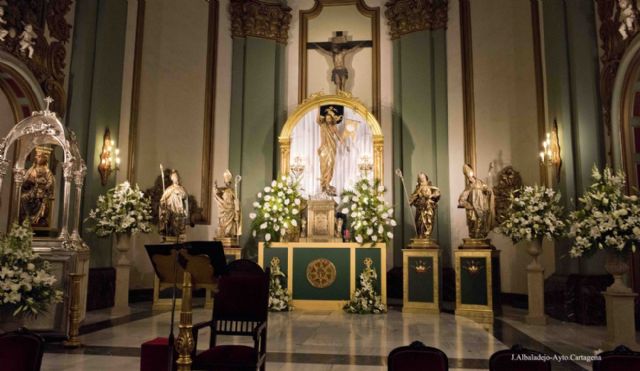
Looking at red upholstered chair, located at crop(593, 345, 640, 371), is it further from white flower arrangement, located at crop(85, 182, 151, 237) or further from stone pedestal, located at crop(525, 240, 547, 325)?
white flower arrangement, located at crop(85, 182, 151, 237)

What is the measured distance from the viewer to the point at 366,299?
923cm

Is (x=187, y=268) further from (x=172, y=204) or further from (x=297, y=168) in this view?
(x=297, y=168)

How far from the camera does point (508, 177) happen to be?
10648mm

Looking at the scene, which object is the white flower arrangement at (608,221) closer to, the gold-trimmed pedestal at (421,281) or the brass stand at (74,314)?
the gold-trimmed pedestal at (421,281)

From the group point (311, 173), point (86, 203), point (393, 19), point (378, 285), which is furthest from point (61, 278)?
point (393, 19)


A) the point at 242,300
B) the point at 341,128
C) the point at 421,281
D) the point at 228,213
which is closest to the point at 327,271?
the point at 421,281

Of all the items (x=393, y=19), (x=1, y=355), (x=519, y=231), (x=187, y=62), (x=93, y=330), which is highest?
(x=393, y=19)

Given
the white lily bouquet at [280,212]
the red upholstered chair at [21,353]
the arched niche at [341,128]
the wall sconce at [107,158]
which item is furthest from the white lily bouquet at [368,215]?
the red upholstered chair at [21,353]

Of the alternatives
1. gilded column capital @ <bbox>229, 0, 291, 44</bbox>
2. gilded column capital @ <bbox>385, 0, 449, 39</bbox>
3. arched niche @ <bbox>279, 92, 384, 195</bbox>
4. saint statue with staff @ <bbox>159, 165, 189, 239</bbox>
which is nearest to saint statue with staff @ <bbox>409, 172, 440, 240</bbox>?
arched niche @ <bbox>279, 92, 384, 195</bbox>

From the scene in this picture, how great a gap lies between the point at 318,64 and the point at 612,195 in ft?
28.2

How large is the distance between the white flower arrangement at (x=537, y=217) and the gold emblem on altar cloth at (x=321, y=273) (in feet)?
11.4

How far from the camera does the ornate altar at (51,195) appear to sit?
6277mm

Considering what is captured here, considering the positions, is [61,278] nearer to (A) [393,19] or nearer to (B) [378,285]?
(B) [378,285]

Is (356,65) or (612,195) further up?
(356,65)
